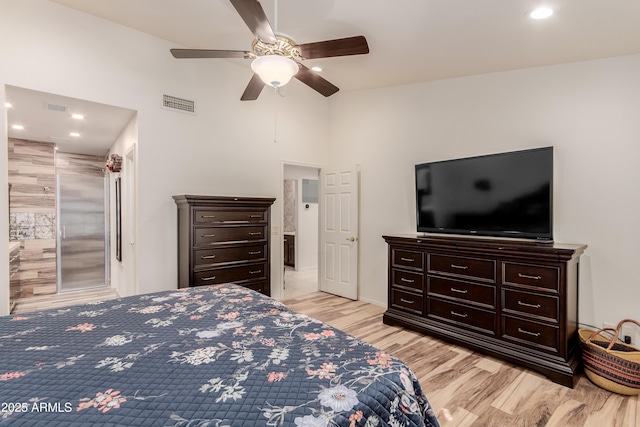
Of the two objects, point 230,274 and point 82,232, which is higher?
point 82,232

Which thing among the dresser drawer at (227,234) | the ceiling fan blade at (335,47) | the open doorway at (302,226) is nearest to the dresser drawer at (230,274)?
the dresser drawer at (227,234)

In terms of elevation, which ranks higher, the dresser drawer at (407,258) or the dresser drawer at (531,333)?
the dresser drawer at (407,258)

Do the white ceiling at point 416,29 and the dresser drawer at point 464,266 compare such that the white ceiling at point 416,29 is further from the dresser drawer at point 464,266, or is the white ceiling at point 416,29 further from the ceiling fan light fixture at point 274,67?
the dresser drawer at point 464,266

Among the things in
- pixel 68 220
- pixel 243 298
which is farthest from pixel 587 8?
pixel 68 220

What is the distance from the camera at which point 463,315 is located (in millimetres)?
3027

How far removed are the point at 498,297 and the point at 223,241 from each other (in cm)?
281

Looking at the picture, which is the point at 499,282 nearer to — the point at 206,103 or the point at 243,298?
the point at 243,298

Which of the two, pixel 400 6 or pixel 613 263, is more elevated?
pixel 400 6

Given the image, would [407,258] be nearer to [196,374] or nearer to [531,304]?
[531,304]

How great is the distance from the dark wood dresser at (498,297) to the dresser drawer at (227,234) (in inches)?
63.5

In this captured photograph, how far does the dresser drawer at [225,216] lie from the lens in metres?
3.28

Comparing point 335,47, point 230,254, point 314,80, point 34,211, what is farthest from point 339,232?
point 34,211

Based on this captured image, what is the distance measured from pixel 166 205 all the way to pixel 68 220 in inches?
116

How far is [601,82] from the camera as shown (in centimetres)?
273
